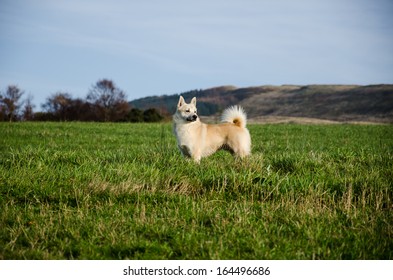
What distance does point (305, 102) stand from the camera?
9731cm

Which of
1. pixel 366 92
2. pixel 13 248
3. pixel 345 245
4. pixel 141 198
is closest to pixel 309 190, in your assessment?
pixel 345 245

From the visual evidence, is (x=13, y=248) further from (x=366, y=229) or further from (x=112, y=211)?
(x=366, y=229)

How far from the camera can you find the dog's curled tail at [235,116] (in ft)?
33.3

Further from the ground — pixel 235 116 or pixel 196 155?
pixel 235 116

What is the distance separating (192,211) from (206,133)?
439cm

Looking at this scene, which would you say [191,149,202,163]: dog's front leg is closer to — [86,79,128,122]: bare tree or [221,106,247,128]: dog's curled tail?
[221,106,247,128]: dog's curled tail

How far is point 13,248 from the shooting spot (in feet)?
13.6

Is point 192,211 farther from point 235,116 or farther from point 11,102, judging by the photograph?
point 11,102

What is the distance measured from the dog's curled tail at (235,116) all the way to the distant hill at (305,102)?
38.6 metres

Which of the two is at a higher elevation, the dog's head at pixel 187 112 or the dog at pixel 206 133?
the dog's head at pixel 187 112

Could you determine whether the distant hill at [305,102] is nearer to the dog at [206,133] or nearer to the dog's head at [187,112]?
the dog at [206,133]

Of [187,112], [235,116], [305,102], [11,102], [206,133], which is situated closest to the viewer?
[187,112]

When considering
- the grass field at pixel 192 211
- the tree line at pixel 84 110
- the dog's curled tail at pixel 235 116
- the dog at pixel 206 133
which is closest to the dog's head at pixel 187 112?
the dog at pixel 206 133

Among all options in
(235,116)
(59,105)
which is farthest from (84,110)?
(235,116)
